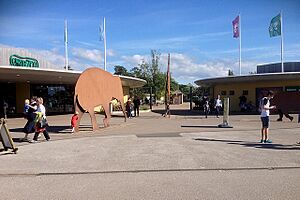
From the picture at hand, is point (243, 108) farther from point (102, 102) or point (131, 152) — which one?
point (131, 152)

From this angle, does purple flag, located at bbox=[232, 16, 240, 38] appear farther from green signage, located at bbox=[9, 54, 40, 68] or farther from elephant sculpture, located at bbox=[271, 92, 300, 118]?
green signage, located at bbox=[9, 54, 40, 68]

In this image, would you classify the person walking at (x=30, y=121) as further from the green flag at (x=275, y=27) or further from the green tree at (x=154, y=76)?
the green tree at (x=154, y=76)

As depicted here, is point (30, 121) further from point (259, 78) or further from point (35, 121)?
point (259, 78)

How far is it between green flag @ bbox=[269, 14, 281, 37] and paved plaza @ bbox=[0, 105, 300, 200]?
2323 centimetres

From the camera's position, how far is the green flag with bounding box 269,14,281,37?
32.0 m

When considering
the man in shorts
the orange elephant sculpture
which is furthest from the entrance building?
the man in shorts

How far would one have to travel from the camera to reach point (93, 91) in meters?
15.5

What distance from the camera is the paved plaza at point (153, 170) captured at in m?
5.55

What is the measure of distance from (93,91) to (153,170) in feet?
29.5

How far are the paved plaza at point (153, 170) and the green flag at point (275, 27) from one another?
23.2 metres

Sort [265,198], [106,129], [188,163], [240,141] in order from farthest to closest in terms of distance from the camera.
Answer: [106,129]
[240,141]
[188,163]
[265,198]

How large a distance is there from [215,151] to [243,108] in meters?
22.3

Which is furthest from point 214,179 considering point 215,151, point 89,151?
point 89,151

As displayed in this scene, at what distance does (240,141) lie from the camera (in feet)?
36.8
